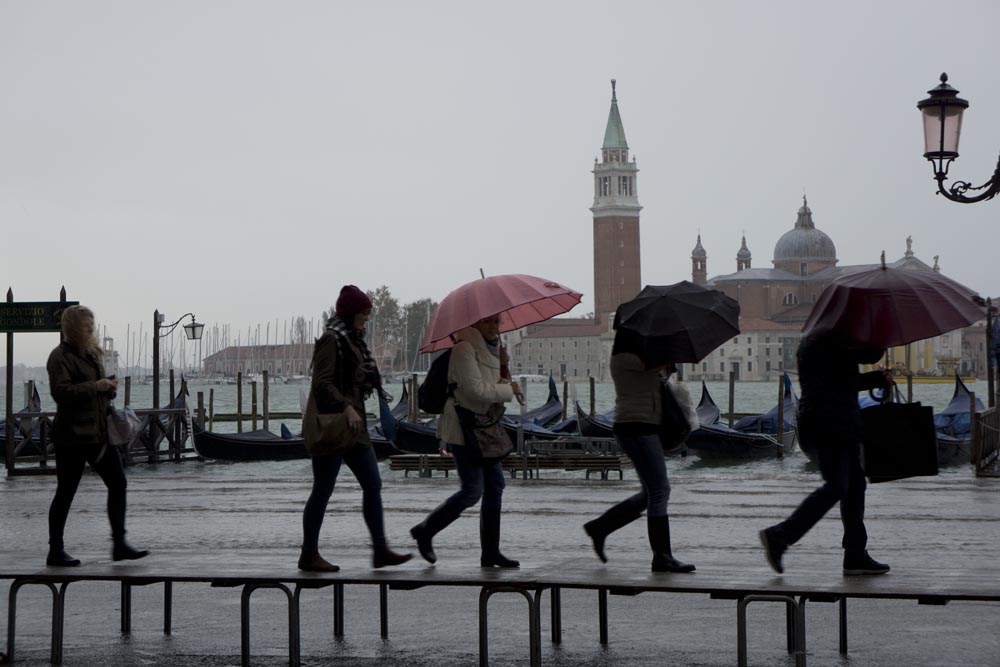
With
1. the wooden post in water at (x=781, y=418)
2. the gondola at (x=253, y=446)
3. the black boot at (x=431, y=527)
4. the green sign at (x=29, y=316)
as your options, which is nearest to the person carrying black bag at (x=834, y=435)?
the black boot at (x=431, y=527)

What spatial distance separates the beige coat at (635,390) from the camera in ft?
18.5

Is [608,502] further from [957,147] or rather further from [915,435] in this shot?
[915,435]

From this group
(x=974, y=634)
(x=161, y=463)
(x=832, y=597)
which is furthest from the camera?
(x=161, y=463)

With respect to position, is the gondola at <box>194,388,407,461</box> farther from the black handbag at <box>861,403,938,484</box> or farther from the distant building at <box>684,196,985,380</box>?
the distant building at <box>684,196,985,380</box>

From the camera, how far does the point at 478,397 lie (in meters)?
5.78

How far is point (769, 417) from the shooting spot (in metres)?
30.6

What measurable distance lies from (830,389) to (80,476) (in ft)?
10.1

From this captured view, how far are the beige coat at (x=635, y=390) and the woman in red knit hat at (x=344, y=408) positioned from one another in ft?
3.16

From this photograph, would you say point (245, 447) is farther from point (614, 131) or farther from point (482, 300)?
point (614, 131)

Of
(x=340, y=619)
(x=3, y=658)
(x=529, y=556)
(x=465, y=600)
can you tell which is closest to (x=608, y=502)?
(x=529, y=556)

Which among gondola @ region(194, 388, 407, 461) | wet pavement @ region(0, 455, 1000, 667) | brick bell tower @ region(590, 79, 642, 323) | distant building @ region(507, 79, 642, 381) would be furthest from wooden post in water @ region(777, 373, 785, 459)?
brick bell tower @ region(590, 79, 642, 323)

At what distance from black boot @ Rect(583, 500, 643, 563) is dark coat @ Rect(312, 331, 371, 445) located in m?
1.02

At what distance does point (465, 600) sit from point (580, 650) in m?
1.52

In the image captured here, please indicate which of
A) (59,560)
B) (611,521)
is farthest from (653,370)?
(59,560)
